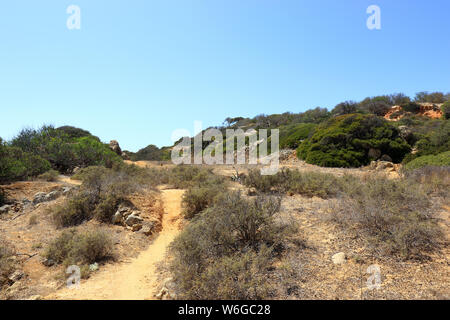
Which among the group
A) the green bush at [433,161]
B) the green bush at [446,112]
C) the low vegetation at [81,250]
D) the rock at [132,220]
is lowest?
the low vegetation at [81,250]

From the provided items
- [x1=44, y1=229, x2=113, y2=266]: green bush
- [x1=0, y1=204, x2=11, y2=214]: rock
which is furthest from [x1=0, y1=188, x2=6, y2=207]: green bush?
[x1=44, y1=229, x2=113, y2=266]: green bush

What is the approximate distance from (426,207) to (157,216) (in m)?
6.40

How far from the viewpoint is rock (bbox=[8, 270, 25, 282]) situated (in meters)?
4.23

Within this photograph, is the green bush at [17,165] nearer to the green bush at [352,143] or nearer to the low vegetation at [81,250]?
the low vegetation at [81,250]

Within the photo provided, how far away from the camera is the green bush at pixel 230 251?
3.22 meters

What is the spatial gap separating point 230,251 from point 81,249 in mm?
2783

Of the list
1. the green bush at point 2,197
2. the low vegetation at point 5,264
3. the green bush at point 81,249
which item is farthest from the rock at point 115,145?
the green bush at point 81,249

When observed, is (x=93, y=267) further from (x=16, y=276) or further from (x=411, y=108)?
(x=411, y=108)

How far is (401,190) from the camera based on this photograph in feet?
19.7

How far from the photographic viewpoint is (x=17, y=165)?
1048 cm

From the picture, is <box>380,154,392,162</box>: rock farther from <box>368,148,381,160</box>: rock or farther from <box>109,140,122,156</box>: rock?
<box>109,140,122,156</box>: rock

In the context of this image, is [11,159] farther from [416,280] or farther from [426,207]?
[426,207]

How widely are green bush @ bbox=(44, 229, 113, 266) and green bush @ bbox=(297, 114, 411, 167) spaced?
42.5 ft

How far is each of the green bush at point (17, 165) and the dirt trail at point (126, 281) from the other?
7.97 m
